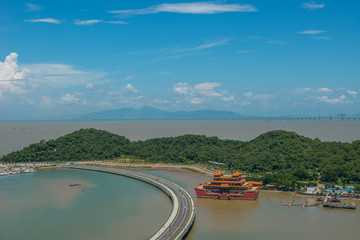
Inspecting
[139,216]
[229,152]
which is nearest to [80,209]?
[139,216]

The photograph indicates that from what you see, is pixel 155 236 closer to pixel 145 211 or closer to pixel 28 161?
pixel 145 211

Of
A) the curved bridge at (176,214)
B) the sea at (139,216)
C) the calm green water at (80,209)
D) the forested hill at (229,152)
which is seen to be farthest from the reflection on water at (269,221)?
the forested hill at (229,152)

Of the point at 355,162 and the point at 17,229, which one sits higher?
the point at 355,162

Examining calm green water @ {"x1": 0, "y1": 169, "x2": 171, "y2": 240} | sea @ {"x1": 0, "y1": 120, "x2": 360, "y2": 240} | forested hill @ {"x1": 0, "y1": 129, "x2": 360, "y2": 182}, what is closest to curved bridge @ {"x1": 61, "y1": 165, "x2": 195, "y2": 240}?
sea @ {"x1": 0, "y1": 120, "x2": 360, "y2": 240}

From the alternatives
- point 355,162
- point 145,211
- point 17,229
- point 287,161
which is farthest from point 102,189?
point 355,162

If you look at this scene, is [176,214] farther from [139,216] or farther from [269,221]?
[269,221]

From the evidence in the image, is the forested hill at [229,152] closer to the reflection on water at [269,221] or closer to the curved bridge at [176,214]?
the reflection on water at [269,221]

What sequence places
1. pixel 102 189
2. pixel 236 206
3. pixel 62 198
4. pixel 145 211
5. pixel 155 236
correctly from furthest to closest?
pixel 102 189 < pixel 62 198 < pixel 236 206 < pixel 145 211 < pixel 155 236
